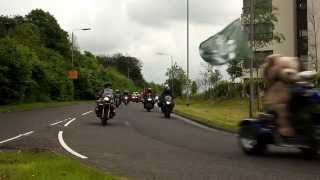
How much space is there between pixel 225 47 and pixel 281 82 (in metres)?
4.81

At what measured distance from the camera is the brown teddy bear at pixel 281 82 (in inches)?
530

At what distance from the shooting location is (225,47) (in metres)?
18.3

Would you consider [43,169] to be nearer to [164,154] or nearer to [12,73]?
[164,154]

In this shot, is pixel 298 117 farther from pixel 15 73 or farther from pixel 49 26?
pixel 49 26

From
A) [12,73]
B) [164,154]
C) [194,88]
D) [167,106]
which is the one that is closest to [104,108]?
[167,106]

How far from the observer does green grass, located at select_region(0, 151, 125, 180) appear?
10625 mm

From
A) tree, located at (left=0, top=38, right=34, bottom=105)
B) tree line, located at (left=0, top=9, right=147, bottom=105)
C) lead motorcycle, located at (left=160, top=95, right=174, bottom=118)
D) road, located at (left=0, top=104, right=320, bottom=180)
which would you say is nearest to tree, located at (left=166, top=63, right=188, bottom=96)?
tree line, located at (left=0, top=9, right=147, bottom=105)

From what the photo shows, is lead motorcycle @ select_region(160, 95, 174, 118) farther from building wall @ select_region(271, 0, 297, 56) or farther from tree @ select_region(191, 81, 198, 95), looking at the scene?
tree @ select_region(191, 81, 198, 95)

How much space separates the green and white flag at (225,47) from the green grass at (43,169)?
544 cm

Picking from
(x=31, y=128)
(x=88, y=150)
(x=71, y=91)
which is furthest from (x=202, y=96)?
(x=88, y=150)

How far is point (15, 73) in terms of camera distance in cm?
5509

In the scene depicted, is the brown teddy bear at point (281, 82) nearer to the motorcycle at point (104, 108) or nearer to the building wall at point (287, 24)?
the motorcycle at point (104, 108)

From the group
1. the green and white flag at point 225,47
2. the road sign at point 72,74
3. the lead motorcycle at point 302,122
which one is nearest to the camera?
the lead motorcycle at point 302,122

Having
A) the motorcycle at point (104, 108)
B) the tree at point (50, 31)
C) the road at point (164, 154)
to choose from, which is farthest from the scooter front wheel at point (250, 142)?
the tree at point (50, 31)
